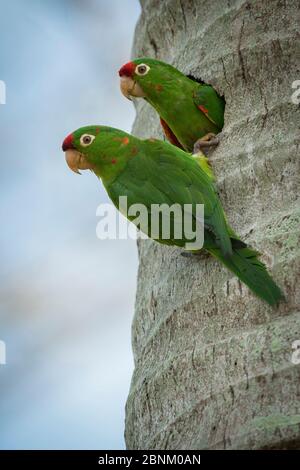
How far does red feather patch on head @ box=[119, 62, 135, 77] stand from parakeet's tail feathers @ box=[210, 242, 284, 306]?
136 centimetres

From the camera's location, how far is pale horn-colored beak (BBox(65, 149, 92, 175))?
3.41 metres

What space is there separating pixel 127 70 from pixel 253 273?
1536mm

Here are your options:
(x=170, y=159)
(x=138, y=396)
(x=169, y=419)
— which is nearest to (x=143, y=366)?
(x=138, y=396)

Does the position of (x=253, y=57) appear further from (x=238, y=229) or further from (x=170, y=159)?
A: (x=238, y=229)

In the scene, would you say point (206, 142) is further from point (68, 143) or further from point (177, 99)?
point (68, 143)

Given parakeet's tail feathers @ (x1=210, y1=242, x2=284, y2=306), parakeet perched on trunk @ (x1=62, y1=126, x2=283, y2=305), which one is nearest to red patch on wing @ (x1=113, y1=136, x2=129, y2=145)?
parakeet perched on trunk @ (x1=62, y1=126, x2=283, y2=305)

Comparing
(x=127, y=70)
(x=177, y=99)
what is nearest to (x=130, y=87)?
(x=127, y=70)

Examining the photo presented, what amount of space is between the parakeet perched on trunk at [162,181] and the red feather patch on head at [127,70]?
1.47ft

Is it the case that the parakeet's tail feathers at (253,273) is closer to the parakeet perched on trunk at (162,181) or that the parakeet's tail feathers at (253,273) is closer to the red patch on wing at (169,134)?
the parakeet perched on trunk at (162,181)

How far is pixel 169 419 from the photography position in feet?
8.49

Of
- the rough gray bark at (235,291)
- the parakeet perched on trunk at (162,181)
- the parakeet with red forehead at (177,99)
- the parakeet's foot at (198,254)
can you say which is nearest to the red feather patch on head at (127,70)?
the parakeet with red forehead at (177,99)

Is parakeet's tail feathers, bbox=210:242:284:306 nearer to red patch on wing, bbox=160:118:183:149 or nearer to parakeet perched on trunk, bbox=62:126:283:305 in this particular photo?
parakeet perched on trunk, bbox=62:126:283:305

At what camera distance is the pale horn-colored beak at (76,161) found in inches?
134

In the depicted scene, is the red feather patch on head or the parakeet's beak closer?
the parakeet's beak
